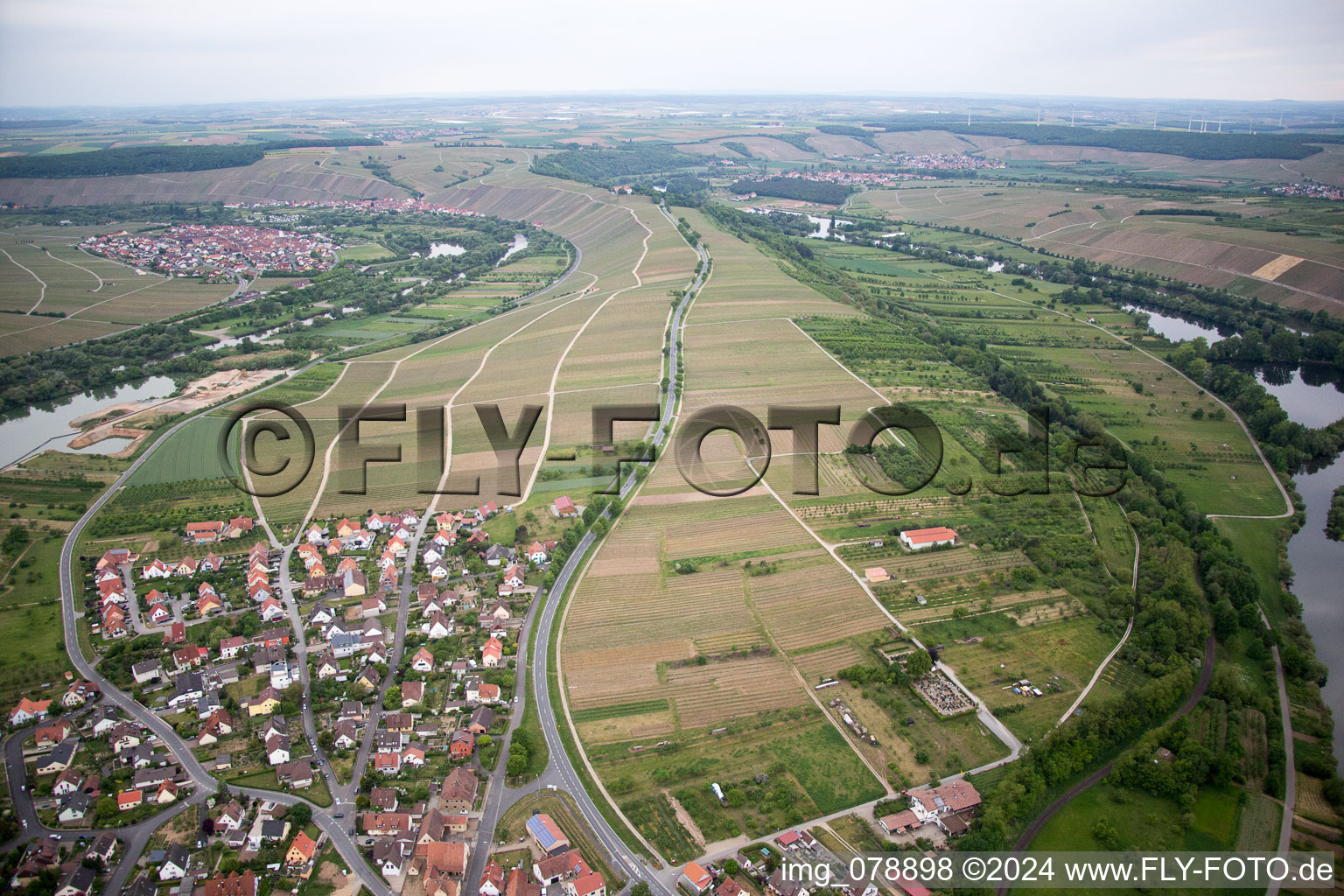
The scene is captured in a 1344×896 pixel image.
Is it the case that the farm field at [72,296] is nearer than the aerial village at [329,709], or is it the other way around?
the aerial village at [329,709]

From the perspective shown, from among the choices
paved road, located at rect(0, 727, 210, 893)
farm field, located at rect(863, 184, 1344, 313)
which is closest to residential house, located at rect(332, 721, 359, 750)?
paved road, located at rect(0, 727, 210, 893)

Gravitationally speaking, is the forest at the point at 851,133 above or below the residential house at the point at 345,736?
above

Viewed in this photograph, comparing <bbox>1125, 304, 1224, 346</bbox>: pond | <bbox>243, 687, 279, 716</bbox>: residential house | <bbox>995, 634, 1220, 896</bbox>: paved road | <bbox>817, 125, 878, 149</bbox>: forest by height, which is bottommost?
<bbox>995, 634, 1220, 896</bbox>: paved road

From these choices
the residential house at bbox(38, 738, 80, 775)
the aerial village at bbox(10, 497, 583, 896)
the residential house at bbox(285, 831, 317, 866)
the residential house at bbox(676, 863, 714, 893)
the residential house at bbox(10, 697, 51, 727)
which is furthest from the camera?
the residential house at bbox(10, 697, 51, 727)

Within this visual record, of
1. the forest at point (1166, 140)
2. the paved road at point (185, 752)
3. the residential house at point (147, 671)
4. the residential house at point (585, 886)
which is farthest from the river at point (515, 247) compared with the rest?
the forest at point (1166, 140)

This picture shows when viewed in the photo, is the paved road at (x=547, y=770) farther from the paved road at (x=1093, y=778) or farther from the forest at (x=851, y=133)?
the forest at (x=851, y=133)

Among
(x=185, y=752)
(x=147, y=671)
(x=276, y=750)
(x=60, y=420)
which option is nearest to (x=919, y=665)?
(x=276, y=750)

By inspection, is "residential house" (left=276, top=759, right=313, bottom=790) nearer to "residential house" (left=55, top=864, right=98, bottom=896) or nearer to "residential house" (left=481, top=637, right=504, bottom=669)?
"residential house" (left=55, top=864, right=98, bottom=896)
